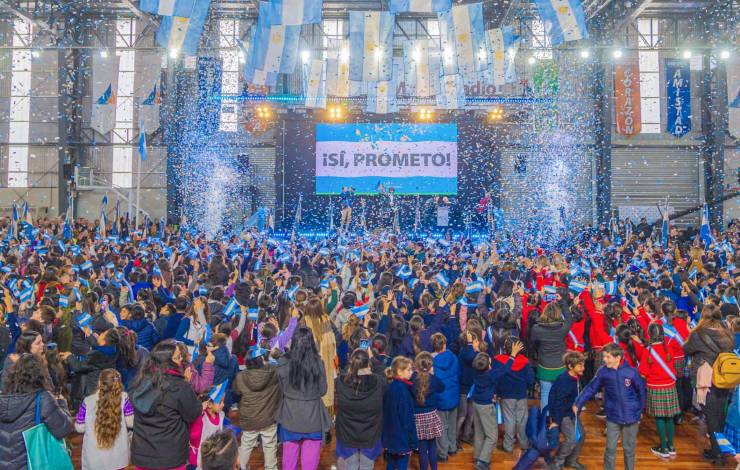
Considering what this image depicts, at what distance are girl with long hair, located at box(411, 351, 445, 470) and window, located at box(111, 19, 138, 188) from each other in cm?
2316

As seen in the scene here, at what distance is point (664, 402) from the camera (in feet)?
20.8

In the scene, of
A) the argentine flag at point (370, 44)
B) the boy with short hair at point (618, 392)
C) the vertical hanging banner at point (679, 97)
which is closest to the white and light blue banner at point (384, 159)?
the vertical hanging banner at point (679, 97)

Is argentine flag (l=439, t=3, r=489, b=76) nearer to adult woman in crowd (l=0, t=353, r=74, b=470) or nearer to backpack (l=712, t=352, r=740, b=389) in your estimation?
backpack (l=712, t=352, r=740, b=389)

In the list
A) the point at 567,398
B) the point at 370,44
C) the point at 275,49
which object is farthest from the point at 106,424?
the point at 370,44

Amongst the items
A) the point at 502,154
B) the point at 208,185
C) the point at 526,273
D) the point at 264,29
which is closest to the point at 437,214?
the point at 502,154

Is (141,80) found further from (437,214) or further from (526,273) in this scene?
(526,273)

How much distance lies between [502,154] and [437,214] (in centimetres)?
383

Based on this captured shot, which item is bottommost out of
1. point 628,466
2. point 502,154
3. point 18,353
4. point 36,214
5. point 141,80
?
point 628,466

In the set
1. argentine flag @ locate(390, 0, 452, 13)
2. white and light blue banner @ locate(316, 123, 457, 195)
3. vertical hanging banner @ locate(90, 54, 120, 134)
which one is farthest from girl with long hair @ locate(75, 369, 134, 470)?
vertical hanging banner @ locate(90, 54, 120, 134)

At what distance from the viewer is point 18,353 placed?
4.79m

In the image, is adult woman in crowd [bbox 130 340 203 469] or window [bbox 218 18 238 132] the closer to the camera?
adult woman in crowd [bbox 130 340 203 469]

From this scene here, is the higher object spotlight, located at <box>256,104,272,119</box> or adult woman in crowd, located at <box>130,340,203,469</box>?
spotlight, located at <box>256,104,272,119</box>

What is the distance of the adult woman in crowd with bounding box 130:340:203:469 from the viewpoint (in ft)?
13.9

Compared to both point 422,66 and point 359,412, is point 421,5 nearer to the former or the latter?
point 422,66
